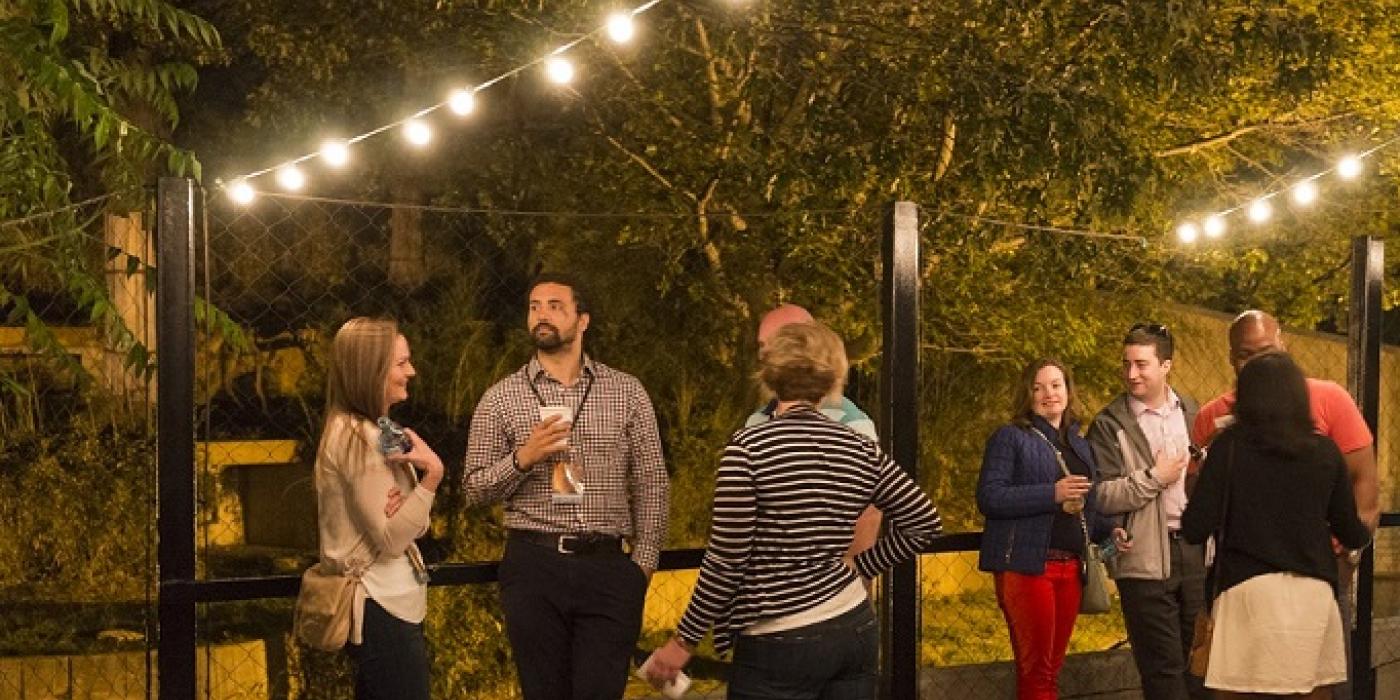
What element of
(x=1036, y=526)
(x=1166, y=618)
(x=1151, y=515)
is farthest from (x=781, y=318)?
(x=1166, y=618)

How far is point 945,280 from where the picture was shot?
Result: 11023mm

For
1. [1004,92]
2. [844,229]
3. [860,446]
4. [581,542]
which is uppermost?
[1004,92]

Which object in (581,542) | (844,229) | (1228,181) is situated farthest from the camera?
(1228,181)

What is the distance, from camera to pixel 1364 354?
27.2 feet

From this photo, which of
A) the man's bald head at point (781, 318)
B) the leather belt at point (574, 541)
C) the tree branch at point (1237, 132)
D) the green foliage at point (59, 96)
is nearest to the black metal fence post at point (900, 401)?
the man's bald head at point (781, 318)

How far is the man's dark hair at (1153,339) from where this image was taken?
7.12 metres

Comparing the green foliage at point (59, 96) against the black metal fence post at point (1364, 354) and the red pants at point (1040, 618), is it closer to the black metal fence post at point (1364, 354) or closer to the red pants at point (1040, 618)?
the red pants at point (1040, 618)

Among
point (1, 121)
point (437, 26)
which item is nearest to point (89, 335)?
point (437, 26)

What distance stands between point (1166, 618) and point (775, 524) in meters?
2.85

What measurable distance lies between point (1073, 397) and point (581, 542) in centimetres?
221

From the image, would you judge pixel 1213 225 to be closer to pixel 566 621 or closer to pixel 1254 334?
pixel 1254 334

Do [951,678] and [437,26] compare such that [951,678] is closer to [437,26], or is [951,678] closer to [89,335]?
[437,26]

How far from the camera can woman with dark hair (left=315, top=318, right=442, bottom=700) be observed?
5176 millimetres

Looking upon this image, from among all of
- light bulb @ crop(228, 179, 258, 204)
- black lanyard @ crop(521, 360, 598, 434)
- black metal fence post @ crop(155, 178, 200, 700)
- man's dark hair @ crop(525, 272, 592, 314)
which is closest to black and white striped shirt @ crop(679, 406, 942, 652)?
black lanyard @ crop(521, 360, 598, 434)
